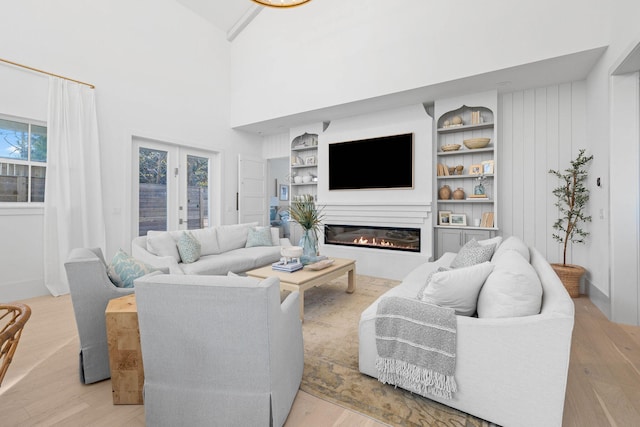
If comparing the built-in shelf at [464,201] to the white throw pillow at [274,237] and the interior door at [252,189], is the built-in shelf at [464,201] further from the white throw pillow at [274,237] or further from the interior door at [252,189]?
the interior door at [252,189]

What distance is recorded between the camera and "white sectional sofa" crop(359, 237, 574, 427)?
4.64 feet

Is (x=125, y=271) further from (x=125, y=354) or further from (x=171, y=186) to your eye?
(x=171, y=186)

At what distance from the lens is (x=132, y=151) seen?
4789 millimetres

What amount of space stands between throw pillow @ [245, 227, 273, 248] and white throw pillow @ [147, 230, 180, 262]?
120 cm

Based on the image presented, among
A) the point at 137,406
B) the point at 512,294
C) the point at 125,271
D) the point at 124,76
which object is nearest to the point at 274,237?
the point at 125,271

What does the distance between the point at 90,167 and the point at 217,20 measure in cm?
351

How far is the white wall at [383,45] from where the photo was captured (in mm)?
3283

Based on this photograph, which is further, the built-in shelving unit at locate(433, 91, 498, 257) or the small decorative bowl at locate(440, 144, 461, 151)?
the small decorative bowl at locate(440, 144, 461, 151)

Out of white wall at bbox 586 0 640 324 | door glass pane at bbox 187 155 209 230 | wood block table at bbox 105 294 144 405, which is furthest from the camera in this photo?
door glass pane at bbox 187 155 209 230

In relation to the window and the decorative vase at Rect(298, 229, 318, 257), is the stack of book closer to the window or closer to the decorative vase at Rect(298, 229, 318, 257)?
the decorative vase at Rect(298, 229, 318, 257)

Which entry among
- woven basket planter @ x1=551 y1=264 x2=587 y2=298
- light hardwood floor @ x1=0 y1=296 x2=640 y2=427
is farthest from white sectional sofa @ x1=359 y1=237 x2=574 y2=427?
woven basket planter @ x1=551 y1=264 x2=587 y2=298

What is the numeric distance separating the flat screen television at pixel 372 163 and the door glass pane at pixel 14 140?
163 inches

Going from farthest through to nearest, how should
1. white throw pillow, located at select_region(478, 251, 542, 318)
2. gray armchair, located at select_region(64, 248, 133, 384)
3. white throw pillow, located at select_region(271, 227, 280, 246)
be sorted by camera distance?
white throw pillow, located at select_region(271, 227, 280, 246) → gray armchair, located at select_region(64, 248, 133, 384) → white throw pillow, located at select_region(478, 251, 542, 318)

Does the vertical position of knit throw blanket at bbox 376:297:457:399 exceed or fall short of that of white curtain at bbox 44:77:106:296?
it falls short
